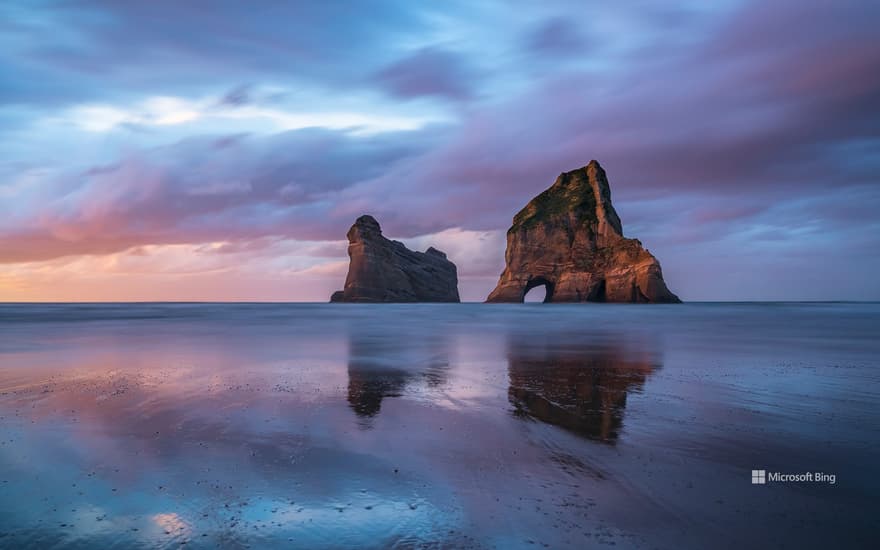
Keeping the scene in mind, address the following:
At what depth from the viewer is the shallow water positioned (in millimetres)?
5285

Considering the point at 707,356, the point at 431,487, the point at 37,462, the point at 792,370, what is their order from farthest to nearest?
the point at 707,356, the point at 792,370, the point at 37,462, the point at 431,487

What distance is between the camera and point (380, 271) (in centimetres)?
14838

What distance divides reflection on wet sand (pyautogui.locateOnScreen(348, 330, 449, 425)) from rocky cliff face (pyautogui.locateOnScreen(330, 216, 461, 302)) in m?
119

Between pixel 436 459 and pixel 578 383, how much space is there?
7560mm

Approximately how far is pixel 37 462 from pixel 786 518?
964 cm

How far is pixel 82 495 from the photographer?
6.17 m

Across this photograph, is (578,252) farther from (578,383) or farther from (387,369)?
(578,383)

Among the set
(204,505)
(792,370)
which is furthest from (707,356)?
(204,505)

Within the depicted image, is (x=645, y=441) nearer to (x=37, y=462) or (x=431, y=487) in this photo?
(x=431, y=487)

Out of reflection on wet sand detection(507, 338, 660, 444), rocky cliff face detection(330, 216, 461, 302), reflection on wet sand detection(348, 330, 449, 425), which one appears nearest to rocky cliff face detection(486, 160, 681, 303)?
rocky cliff face detection(330, 216, 461, 302)

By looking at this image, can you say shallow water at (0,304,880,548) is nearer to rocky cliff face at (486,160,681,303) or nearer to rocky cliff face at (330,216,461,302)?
rocky cliff face at (486,160,681,303)

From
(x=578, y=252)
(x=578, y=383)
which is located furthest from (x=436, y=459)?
(x=578, y=252)

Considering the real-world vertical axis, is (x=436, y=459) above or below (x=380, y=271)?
below

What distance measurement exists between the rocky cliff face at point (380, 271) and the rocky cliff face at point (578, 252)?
3495cm
